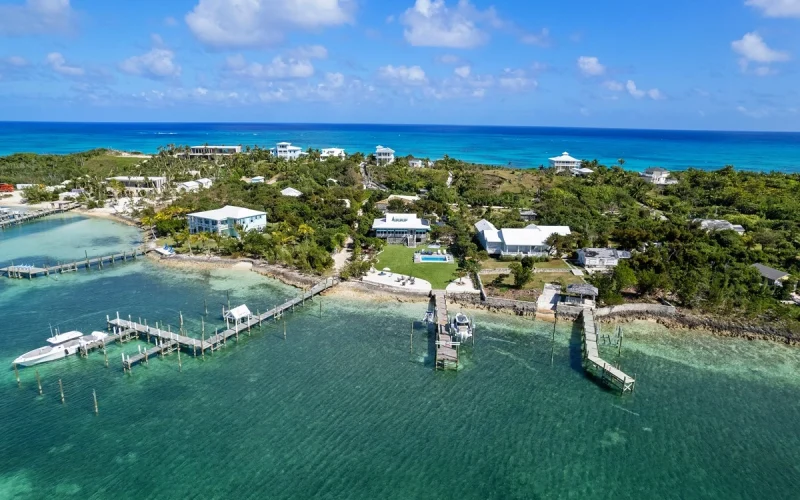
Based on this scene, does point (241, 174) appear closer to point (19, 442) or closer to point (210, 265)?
point (210, 265)

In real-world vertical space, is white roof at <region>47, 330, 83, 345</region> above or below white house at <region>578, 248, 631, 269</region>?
below

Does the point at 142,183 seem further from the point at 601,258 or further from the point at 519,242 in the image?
the point at 601,258

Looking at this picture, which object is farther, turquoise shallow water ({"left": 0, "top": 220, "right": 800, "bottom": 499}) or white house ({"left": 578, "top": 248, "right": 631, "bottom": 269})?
white house ({"left": 578, "top": 248, "right": 631, "bottom": 269})

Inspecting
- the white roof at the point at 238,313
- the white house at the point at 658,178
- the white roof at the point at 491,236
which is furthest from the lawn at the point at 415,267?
the white house at the point at 658,178

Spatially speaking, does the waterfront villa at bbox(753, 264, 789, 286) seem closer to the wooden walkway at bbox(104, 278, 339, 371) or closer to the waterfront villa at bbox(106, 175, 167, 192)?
the wooden walkway at bbox(104, 278, 339, 371)

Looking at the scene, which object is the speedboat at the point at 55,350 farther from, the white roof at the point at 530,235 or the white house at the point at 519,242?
the white roof at the point at 530,235

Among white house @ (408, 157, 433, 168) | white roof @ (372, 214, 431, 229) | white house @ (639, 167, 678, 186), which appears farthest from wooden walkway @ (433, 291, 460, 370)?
white house @ (639, 167, 678, 186)

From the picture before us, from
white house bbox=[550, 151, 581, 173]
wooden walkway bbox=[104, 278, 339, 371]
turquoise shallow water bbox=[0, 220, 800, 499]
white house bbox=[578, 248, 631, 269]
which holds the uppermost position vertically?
white house bbox=[550, 151, 581, 173]

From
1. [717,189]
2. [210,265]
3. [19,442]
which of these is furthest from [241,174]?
[717,189]
